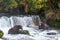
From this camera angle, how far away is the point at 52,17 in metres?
13.0

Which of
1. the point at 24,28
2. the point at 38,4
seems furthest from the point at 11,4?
the point at 24,28

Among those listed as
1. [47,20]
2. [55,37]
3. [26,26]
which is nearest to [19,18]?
[26,26]

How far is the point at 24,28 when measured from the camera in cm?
1237

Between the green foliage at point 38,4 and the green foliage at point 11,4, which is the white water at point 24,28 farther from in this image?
the green foliage at point 11,4

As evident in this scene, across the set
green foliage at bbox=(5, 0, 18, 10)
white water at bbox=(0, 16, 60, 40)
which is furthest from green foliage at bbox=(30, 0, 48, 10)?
green foliage at bbox=(5, 0, 18, 10)

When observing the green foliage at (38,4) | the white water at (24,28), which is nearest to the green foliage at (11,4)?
the green foliage at (38,4)

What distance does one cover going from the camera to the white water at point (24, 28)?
1092cm

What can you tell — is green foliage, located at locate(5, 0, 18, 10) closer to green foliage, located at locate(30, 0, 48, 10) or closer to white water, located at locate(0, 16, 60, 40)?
green foliage, located at locate(30, 0, 48, 10)

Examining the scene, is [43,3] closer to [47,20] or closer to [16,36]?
[47,20]

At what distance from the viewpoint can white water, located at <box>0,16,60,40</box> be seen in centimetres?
1092

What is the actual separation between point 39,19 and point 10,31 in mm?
2414

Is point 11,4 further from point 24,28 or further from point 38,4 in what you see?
point 24,28

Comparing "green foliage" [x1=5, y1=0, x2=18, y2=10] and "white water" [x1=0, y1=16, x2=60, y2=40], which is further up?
"green foliage" [x1=5, y1=0, x2=18, y2=10]

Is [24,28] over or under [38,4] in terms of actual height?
under
